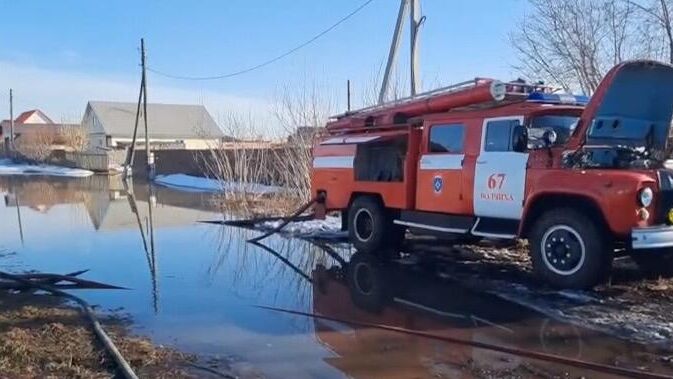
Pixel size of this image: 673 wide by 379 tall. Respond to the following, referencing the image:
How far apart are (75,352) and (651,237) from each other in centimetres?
589

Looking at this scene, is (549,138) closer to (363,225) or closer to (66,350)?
(363,225)

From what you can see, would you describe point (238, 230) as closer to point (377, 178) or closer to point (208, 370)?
point (377, 178)

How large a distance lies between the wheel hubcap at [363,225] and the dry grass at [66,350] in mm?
5477

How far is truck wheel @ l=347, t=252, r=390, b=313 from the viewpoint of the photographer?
7.38m

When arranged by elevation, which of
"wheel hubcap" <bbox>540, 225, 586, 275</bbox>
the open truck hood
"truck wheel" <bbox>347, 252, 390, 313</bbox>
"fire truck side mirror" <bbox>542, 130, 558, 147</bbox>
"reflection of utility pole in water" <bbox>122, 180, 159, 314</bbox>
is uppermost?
the open truck hood

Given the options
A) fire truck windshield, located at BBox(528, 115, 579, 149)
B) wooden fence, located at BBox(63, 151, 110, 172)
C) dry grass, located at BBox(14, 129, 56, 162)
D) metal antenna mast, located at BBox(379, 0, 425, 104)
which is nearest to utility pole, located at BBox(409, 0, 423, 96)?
metal antenna mast, located at BBox(379, 0, 425, 104)

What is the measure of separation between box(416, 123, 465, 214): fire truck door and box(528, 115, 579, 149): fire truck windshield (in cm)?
123

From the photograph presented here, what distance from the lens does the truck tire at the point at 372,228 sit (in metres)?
10.9

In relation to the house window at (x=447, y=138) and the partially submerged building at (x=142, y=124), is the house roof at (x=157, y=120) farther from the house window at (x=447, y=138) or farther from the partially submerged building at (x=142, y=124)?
the house window at (x=447, y=138)

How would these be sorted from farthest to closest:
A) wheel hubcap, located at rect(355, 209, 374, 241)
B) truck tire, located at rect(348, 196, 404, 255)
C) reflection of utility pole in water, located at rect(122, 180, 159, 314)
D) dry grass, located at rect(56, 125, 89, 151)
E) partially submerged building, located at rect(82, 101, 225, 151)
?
partially submerged building, located at rect(82, 101, 225, 151), dry grass, located at rect(56, 125, 89, 151), wheel hubcap, located at rect(355, 209, 374, 241), truck tire, located at rect(348, 196, 404, 255), reflection of utility pole in water, located at rect(122, 180, 159, 314)

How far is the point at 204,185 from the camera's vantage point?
32.7 meters

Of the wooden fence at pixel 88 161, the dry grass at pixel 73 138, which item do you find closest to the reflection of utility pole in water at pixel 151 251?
the wooden fence at pixel 88 161

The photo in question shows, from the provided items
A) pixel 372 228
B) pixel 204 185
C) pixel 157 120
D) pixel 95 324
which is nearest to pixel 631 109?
pixel 372 228

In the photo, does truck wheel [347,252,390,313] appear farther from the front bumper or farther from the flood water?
the front bumper
